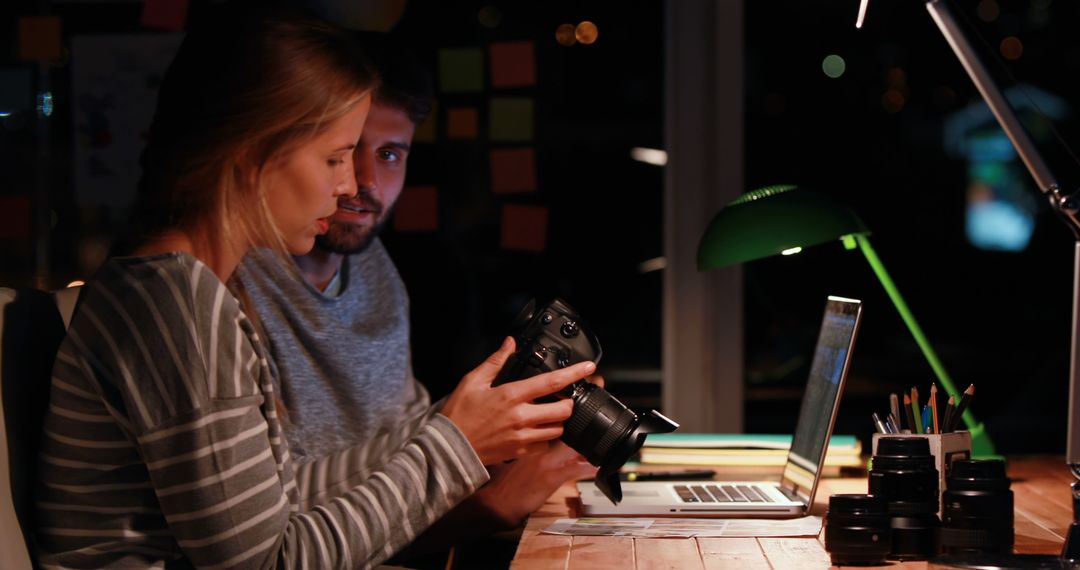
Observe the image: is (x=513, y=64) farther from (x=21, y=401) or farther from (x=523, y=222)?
(x=21, y=401)

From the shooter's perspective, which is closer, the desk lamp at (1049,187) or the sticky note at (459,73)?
the desk lamp at (1049,187)

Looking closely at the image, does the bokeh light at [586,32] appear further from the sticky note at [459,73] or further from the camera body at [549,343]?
the camera body at [549,343]

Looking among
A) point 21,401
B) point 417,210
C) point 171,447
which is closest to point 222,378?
point 171,447

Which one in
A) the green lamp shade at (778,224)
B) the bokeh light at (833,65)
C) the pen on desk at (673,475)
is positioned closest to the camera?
the green lamp shade at (778,224)

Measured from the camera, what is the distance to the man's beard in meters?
2.18

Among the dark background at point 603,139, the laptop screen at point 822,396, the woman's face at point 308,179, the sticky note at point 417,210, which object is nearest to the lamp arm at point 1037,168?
the laptop screen at point 822,396

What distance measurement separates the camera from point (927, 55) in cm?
277

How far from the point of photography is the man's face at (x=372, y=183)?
7.11 feet

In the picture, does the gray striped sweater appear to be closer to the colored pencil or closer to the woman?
the woman

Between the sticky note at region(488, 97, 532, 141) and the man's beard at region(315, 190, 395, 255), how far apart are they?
377 mm

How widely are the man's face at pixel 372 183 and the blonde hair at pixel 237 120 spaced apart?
→ 746 millimetres

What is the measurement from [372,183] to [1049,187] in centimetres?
120

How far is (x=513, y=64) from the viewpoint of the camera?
8.28 feet

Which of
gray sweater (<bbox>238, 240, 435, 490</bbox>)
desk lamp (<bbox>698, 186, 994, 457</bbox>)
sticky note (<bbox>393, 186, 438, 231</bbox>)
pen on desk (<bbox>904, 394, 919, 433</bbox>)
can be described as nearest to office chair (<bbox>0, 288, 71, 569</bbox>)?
gray sweater (<bbox>238, 240, 435, 490</bbox>)
